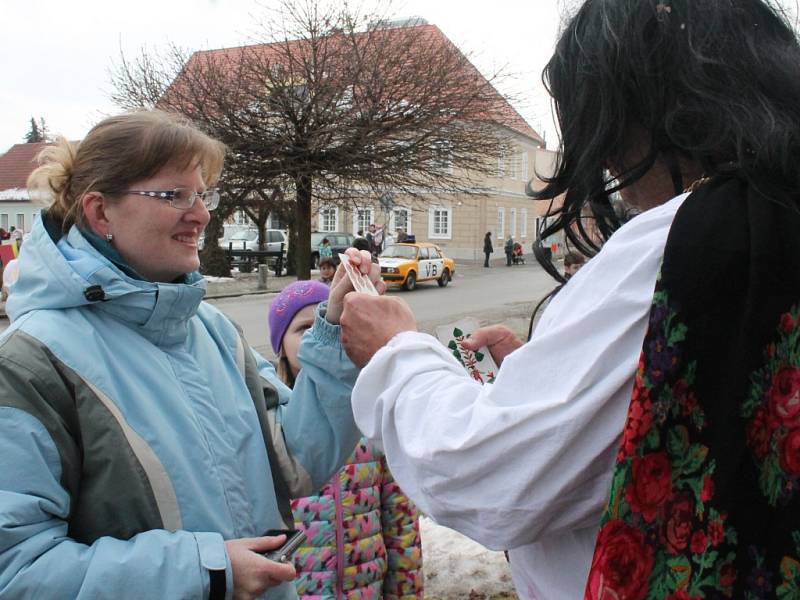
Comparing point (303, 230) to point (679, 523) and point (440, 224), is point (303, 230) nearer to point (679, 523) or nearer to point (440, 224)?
point (679, 523)

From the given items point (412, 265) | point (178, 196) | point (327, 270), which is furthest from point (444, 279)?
point (178, 196)

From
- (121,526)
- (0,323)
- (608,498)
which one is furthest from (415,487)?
(0,323)

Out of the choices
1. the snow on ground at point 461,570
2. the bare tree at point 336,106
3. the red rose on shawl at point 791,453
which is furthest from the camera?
the bare tree at point 336,106

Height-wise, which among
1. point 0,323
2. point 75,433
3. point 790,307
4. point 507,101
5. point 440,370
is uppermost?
point 507,101

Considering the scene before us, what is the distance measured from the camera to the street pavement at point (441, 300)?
14453 millimetres

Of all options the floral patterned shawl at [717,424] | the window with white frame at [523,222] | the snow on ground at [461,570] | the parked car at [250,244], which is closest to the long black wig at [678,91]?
the floral patterned shawl at [717,424]

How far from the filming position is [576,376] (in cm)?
100

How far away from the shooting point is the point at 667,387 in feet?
3.15

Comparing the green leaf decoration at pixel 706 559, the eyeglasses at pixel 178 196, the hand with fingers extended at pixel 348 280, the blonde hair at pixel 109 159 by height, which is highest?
the blonde hair at pixel 109 159

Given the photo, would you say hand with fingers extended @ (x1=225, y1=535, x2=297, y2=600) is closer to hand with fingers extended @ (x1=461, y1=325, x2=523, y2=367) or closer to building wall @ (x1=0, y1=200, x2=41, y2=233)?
hand with fingers extended @ (x1=461, y1=325, x2=523, y2=367)

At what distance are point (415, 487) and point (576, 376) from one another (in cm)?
32

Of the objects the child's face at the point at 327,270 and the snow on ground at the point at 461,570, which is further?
the child's face at the point at 327,270

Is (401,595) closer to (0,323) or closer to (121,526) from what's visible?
(121,526)

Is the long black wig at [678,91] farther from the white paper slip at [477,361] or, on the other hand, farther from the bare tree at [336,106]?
the bare tree at [336,106]
